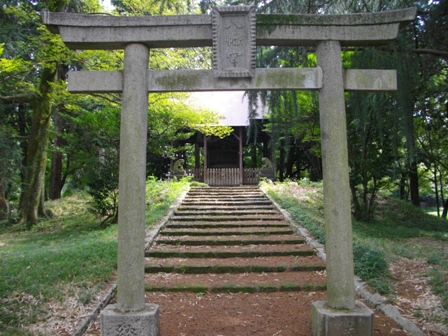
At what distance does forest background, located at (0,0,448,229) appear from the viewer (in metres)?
5.82

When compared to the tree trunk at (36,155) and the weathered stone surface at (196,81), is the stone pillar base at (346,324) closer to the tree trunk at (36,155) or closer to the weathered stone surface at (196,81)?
the weathered stone surface at (196,81)

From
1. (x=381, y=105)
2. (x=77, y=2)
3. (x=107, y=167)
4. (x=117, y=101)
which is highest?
(x=77, y=2)

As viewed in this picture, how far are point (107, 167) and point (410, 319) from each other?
28.5ft

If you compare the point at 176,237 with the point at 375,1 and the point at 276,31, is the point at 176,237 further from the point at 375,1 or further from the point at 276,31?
the point at 375,1

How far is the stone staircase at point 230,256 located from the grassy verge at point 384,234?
734 millimetres

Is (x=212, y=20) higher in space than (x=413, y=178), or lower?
higher

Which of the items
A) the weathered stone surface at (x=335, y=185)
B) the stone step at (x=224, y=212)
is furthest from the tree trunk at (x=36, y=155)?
the weathered stone surface at (x=335, y=185)

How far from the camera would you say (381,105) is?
6.37 meters

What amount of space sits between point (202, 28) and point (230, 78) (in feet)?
2.18

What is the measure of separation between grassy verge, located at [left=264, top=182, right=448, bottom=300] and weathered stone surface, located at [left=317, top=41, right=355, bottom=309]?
159cm

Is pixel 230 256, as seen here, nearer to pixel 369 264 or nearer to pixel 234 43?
pixel 369 264

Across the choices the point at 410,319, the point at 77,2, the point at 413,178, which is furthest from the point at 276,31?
the point at 413,178

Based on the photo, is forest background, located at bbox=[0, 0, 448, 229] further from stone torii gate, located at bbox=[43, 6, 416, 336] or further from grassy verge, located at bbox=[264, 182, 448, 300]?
stone torii gate, located at bbox=[43, 6, 416, 336]

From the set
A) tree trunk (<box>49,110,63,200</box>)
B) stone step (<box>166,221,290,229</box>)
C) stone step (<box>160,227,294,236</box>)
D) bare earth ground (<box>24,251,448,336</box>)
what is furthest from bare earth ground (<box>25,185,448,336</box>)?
tree trunk (<box>49,110,63,200</box>)
